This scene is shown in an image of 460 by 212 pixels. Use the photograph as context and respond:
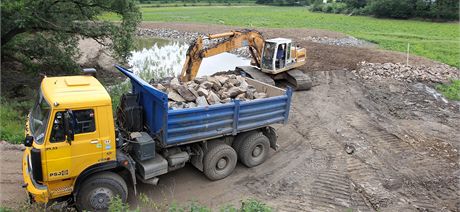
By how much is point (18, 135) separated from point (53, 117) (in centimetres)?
460

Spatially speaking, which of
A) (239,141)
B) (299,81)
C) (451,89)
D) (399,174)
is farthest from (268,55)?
(399,174)

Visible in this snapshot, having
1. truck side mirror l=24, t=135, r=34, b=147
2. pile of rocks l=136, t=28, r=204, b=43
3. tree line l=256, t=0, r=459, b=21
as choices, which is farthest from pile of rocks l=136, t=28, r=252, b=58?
tree line l=256, t=0, r=459, b=21

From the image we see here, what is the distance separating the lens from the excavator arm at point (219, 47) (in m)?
13.5

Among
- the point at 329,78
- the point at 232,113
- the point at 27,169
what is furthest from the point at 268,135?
the point at 329,78

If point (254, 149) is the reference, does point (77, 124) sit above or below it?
above

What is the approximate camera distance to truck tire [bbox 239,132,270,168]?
9.05 meters

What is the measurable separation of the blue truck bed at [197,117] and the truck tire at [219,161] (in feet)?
1.19

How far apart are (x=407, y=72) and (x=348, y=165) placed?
10.5m

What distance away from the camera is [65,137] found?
6266 mm

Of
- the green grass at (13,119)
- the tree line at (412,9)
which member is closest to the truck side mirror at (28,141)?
the green grass at (13,119)

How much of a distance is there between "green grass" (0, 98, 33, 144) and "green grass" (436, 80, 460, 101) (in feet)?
49.4

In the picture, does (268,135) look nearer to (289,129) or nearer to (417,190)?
(289,129)

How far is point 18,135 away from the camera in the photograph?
9914mm

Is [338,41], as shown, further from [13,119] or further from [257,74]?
[13,119]
